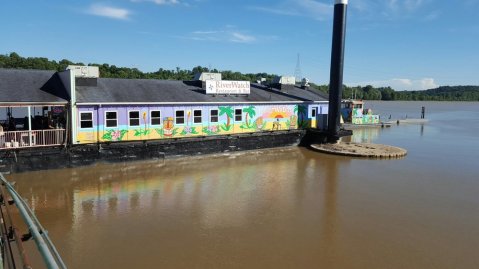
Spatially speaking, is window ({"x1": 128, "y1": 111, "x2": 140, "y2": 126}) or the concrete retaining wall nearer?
the concrete retaining wall

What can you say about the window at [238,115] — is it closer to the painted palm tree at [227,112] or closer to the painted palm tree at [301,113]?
the painted palm tree at [227,112]

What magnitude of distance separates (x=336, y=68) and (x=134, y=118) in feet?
46.8

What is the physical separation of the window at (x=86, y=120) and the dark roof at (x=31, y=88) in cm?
106

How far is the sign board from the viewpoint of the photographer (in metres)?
25.0

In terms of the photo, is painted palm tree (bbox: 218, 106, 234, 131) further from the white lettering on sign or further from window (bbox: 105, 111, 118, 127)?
window (bbox: 105, 111, 118, 127)

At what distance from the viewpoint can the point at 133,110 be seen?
20.9 metres

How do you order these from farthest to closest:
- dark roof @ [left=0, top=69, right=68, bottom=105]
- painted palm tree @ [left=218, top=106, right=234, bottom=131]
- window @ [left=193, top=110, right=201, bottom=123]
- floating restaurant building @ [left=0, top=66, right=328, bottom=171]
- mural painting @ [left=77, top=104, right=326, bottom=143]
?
painted palm tree @ [left=218, top=106, right=234, bottom=131] < window @ [left=193, top=110, right=201, bottom=123] < mural painting @ [left=77, top=104, right=326, bottom=143] < floating restaurant building @ [left=0, top=66, right=328, bottom=171] < dark roof @ [left=0, top=69, right=68, bottom=105]

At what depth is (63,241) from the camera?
10539 millimetres

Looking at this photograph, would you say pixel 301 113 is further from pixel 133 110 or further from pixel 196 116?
pixel 133 110

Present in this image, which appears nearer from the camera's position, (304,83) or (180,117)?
(180,117)

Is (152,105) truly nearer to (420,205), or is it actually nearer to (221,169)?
(221,169)

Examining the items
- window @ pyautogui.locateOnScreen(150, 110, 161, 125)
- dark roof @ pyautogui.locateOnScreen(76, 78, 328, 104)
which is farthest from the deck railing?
window @ pyautogui.locateOnScreen(150, 110, 161, 125)

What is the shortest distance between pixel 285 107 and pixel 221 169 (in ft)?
31.3

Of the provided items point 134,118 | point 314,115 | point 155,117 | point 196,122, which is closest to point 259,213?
point 134,118
